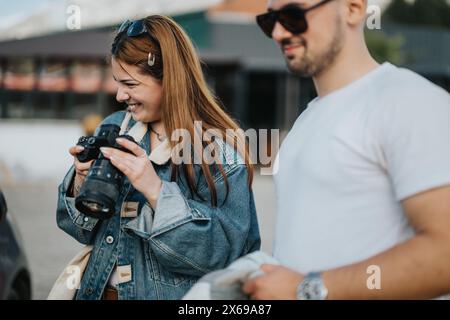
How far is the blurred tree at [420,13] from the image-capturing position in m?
59.4

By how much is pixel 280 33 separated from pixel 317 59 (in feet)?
0.40

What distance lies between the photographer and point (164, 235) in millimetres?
2363

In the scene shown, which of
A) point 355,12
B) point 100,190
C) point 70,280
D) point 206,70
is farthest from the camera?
point 206,70

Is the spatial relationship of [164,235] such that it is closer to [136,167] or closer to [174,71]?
[136,167]

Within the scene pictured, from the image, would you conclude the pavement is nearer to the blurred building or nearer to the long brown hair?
the long brown hair

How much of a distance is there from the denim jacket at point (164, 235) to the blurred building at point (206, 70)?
947cm

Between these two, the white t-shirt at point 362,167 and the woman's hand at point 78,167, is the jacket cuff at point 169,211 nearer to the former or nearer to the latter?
the woman's hand at point 78,167

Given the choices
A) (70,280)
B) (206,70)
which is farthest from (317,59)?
(206,70)

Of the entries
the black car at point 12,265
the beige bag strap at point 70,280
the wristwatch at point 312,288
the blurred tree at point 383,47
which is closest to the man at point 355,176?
the wristwatch at point 312,288

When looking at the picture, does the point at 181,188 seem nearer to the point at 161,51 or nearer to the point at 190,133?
the point at 190,133

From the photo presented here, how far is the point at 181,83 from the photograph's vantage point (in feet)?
8.45

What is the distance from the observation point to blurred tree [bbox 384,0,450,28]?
59.4 m
